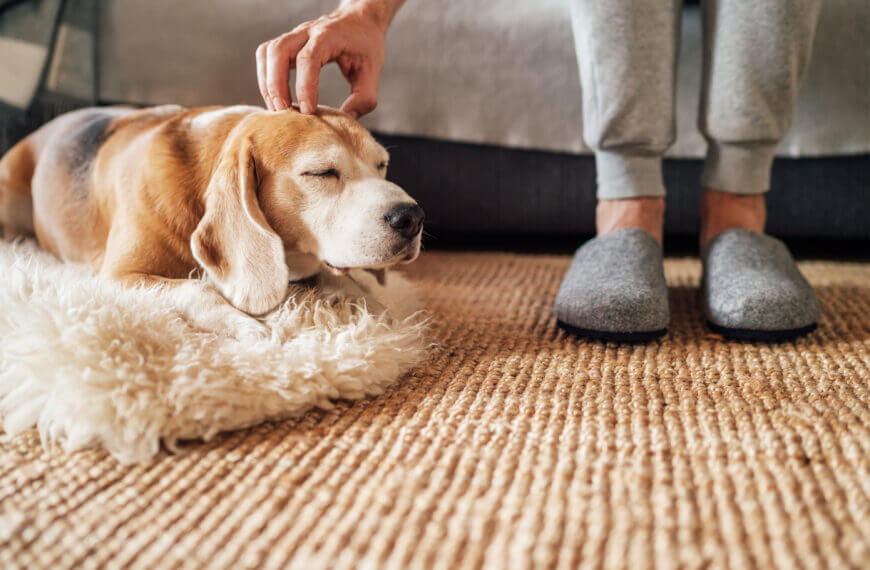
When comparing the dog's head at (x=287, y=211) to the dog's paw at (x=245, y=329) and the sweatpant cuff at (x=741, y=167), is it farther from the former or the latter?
the sweatpant cuff at (x=741, y=167)

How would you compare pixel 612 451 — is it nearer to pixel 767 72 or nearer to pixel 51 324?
pixel 51 324

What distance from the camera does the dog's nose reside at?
0.82 metres

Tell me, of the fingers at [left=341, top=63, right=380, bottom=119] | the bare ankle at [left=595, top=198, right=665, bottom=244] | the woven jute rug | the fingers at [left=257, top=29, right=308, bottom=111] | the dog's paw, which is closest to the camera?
the woven jute rug

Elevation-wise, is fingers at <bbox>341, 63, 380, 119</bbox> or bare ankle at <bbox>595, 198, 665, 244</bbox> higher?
fingers at <bbox>341, 63, 380, 119</bbox>

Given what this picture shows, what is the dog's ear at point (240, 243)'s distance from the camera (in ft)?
2.70

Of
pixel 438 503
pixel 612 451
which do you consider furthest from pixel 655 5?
pixel 438 503

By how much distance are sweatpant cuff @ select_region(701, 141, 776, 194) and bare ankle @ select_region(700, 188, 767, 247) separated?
1 cm

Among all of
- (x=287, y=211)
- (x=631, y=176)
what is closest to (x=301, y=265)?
(x=287, y=211)

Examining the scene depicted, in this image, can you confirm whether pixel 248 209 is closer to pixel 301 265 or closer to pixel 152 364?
pixel 301 265

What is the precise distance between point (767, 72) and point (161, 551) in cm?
103

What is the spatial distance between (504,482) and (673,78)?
2.66ft

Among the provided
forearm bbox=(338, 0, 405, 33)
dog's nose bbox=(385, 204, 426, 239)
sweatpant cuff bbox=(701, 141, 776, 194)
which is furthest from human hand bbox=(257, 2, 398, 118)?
sweatpant cuff bbox=(701, 141, 776, 194)

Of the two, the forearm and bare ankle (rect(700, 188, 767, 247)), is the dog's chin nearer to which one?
the forearm

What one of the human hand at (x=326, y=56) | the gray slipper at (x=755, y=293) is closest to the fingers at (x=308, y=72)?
the human hand at (x=326, y=56)
